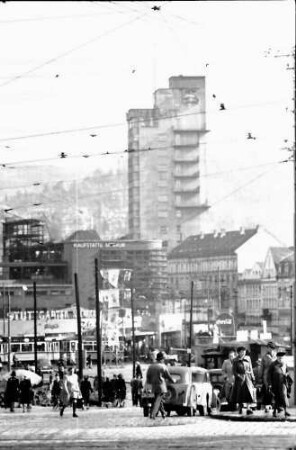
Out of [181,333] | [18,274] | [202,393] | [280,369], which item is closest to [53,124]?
[202,393]

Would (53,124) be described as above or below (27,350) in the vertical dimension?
above

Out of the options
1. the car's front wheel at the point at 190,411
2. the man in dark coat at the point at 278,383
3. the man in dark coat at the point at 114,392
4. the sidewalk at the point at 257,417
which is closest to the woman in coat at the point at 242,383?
the sidewalk at the point at 257,417

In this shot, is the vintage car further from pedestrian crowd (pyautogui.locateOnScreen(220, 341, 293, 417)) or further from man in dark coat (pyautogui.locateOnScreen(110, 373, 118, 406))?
man in dark coat (pyautogui.locateOnScreen(110, 373, 118, 406))

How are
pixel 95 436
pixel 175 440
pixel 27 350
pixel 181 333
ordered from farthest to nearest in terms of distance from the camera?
pixel 181 333 → pixel 27 350 → pixel 95 436 → pixel 175 440

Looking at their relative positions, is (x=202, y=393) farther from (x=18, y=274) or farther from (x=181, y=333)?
(x=18, y=274)

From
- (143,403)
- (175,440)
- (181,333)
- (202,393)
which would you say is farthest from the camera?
(181,333)

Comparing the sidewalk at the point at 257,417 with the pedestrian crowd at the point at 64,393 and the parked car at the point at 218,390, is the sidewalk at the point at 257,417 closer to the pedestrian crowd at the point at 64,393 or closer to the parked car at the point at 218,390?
the parked car at the point at 218,390

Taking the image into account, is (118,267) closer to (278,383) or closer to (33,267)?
(33,267)
